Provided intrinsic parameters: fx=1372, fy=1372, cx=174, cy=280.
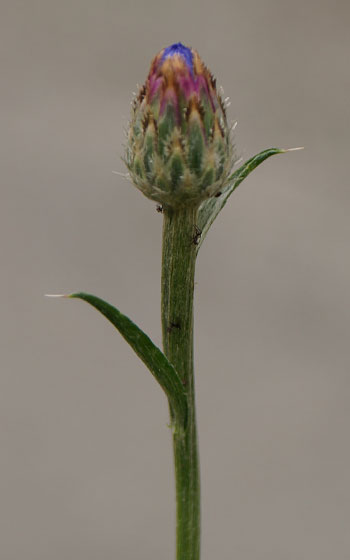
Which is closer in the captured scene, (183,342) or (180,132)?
(180,132)

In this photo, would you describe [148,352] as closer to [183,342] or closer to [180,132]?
[183,342]

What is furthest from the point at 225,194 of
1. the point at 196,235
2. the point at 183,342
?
the point at 183,342

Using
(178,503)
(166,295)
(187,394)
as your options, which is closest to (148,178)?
(166,295)

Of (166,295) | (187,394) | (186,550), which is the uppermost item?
(166,295)

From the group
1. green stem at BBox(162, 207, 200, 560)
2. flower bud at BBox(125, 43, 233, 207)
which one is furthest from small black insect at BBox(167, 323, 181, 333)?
flower bud at BBox(125, 43, 233, 207)

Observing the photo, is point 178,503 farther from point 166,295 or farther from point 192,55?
point 192,55

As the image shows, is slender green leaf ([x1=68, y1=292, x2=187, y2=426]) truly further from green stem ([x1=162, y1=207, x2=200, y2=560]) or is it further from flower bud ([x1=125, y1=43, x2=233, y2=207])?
flower bud ([x1=125, y1=43, x2=233, y2=207])
